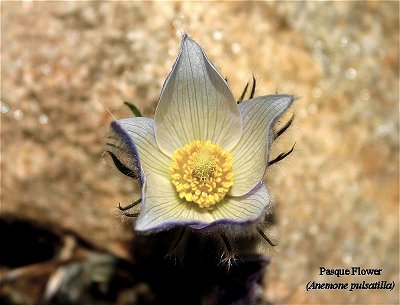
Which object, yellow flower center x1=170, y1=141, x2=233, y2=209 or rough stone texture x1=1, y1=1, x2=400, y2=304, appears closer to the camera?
yellow flower center x1=170, y1=141, x2=233, y2=209

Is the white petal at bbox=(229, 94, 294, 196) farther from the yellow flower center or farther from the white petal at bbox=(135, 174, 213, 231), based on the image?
the white petal at bbox=(135, 174, 213, 231)

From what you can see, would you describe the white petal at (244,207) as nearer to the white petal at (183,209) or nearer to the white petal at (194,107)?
the white petal at (183,209)

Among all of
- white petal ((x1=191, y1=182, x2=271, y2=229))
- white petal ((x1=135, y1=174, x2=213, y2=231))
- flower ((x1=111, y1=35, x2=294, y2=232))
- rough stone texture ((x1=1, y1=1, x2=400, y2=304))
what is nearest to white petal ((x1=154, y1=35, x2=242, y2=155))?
flower ((x1=111, y1=35, x2=294, y2=232))

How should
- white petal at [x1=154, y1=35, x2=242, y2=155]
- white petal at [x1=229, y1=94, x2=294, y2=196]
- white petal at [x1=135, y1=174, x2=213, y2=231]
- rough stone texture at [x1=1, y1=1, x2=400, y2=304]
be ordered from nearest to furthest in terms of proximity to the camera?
1. white petal at [x1=135, y1=174, x2=213, y2=231]
2. white petal at [x1=229, y1=94, x2=294, y2=196]
3. white petal at [x1=154, y1=35, x2=242, y2=155]
4. rough stone texture at [x1=1, y1=1, x2=400, y2=304]

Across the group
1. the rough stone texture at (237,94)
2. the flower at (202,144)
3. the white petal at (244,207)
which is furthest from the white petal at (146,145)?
the rough stone texture at (237,94)

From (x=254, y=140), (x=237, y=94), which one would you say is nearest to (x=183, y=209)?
(x=254, y=140)

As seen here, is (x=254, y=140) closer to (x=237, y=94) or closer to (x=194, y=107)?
(x=194, y=107)

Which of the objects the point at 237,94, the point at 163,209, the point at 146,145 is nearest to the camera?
the point at 163,209
